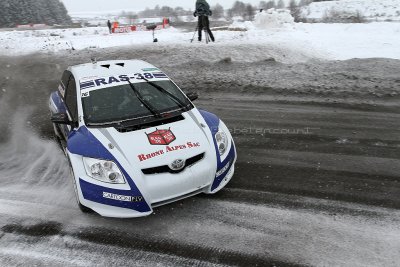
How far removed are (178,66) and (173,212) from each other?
9124 millimetres

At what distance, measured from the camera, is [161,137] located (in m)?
4.75

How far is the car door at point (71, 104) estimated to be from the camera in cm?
555

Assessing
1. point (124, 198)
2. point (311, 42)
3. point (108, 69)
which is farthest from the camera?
point (311, 42)

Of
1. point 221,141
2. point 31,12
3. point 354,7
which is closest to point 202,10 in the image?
point 221,141

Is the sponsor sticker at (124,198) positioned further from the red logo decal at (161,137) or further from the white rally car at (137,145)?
the red logo decal at (161,137)

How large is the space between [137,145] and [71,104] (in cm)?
196

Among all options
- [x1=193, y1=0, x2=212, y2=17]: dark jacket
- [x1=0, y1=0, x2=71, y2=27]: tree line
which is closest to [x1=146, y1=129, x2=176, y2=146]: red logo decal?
[x1=193, y1=0, x2=212, y2=17]: dark jacket

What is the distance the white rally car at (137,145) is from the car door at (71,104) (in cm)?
2

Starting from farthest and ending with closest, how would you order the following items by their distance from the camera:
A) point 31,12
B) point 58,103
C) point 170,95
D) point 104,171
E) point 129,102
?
point 31,12, point 58,103, point 170,95, point 129,102, point 104,171

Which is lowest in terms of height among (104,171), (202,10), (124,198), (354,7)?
(124,198)

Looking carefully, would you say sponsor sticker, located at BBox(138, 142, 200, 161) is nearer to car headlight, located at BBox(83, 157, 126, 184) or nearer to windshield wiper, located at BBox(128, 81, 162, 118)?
car headlight, located at BBox(83, 157, 126, 184)

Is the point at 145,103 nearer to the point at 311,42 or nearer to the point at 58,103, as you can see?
the point at 58,103

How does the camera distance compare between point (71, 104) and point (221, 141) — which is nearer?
point (221, 141)

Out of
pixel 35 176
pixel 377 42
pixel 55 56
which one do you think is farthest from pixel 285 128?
pixel 55 56
